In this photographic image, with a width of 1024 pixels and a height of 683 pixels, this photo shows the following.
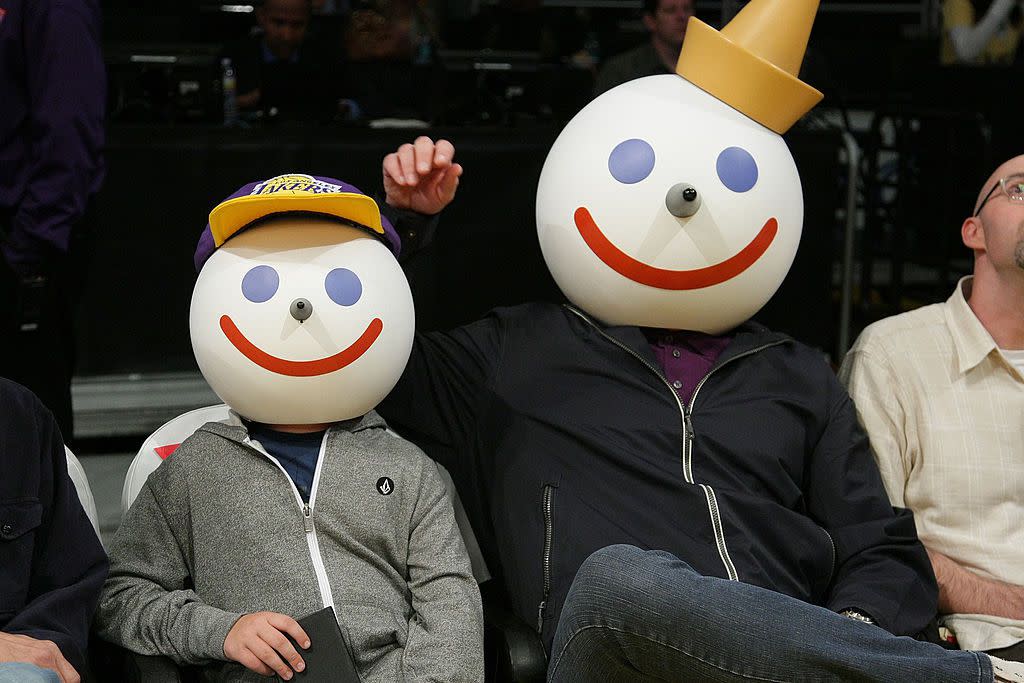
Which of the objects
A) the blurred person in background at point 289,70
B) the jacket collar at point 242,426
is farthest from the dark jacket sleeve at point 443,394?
the blurred person in background at point 289,70

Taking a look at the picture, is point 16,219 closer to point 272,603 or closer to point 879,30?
point 272,603

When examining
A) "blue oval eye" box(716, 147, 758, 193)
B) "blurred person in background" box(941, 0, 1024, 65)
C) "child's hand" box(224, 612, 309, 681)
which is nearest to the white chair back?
"child's hand" box(224, 612, 309, 681)

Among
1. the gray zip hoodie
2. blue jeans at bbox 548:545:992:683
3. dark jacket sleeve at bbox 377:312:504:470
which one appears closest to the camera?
blue jeans at bbox 548:545:992:683

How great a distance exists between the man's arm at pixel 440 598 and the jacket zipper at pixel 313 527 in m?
0.14

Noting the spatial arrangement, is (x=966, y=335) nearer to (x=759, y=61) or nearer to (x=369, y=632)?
(x=759, y=61)

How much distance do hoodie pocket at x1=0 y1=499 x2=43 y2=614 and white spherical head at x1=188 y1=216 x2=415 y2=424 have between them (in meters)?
0.34

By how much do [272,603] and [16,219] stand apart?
1378mm

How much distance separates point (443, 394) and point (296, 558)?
0.45m

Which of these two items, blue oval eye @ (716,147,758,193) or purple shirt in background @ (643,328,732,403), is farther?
purple shirt in background @ (643,328,732,403)

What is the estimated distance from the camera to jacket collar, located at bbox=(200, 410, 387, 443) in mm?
2037

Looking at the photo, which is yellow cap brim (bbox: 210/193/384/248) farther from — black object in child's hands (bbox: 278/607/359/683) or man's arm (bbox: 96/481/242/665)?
black object in child's hands (bbox: 278/607/359/683)

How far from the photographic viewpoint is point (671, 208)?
2.09 metres

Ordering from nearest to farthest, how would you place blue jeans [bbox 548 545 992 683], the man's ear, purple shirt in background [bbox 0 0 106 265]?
blue jeans [bbox 548 545 992 683]
the man's ear
purple shirt in background [bbox 0 0 106 265]

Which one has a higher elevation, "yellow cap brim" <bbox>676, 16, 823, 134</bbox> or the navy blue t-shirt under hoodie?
"yellow cap brim" <bbox>676, 16, 823, 134</bbox>
